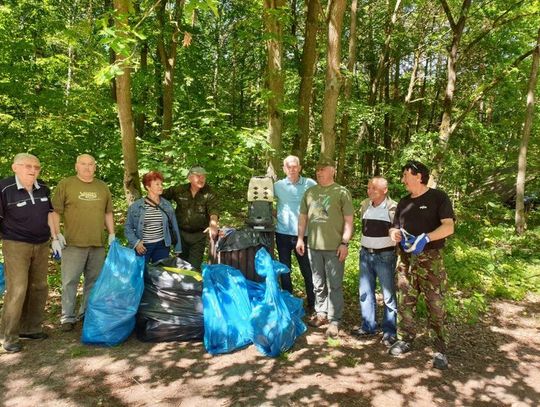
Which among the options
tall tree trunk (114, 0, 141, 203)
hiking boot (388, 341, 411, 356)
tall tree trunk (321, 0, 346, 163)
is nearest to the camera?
hiking boot (388, 341, 411, 356)

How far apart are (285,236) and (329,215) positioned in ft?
2.33

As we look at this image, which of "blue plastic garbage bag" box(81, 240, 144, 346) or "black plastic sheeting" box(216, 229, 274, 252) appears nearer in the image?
"blue plastic garbage bag" box(81, 240, 144, 346)

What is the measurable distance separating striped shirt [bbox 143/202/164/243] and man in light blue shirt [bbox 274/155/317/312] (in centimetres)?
134

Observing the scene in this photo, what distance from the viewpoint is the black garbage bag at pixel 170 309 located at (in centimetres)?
369

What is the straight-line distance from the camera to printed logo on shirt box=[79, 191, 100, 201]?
3957 millimetres

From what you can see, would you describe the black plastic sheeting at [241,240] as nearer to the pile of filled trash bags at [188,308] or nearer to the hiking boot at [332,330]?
the pile of filled trash bags at [188,308]

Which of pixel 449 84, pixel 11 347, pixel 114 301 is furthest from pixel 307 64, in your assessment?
pixel 11 347

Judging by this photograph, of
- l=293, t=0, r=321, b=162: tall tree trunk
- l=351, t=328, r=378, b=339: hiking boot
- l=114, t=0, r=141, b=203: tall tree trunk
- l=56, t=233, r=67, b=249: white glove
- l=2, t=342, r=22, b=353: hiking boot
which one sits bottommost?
l=351, t=328, r=378, b=339: hiking boot

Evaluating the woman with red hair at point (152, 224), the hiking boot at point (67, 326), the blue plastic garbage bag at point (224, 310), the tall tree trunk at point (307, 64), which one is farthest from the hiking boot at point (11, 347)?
the tall tree trunk at point (307, 64)

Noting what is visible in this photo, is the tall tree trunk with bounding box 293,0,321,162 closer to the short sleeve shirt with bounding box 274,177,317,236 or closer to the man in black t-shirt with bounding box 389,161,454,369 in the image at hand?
the short sleeve shirt with bounding box 274,177,317,236

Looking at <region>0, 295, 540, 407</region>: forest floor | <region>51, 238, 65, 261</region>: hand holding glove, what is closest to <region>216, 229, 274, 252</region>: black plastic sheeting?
<region>0, 295, 540, 407</region>: forest floor

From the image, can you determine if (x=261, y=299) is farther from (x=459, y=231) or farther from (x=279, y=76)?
(x=459, y=231)

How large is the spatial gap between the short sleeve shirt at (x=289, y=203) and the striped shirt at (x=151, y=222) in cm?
134

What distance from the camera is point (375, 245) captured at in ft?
12.7
